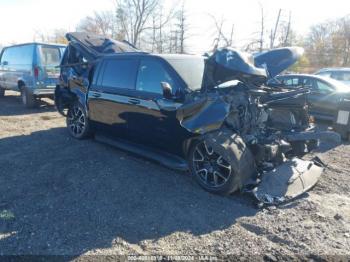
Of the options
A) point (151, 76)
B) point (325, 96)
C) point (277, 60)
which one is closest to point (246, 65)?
point (277, 60)

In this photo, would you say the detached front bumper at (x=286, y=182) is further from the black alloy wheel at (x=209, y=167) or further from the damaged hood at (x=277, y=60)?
the damaged hood at (x=277, y=60)

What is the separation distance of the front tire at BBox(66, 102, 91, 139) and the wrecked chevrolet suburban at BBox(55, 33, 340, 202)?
0.97m

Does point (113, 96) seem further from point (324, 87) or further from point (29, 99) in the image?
point (324, 87)

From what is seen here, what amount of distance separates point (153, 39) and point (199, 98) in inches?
1537

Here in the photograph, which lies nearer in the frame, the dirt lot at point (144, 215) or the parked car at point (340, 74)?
the dirt lot at point (144, 215)

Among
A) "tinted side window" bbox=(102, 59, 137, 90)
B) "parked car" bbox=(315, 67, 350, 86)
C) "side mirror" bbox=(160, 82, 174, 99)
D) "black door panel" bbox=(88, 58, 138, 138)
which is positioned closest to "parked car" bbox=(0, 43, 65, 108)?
"black door panel" bbox=(88, 58, 138, 138)

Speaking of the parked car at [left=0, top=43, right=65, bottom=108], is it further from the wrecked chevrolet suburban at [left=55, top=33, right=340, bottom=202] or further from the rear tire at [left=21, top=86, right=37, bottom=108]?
the wrecked chevrolet suburban at [left=55, top=33, right=340, bottom=202]

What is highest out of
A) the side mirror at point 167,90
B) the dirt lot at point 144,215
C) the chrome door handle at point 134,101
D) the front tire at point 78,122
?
the side mirror at point 167,90

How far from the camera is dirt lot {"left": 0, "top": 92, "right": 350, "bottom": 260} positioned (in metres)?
2.96

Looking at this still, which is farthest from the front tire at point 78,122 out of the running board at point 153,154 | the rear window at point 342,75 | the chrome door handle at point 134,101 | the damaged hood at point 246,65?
the rear window at point 342,75

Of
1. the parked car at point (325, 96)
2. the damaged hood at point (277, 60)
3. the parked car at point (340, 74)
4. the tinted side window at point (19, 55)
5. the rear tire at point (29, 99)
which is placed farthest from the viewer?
the parked car at point (340, 74)

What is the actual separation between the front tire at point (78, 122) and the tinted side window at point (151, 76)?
188 centimetres

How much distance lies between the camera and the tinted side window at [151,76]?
4.60 m

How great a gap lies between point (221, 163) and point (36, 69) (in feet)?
25.9
